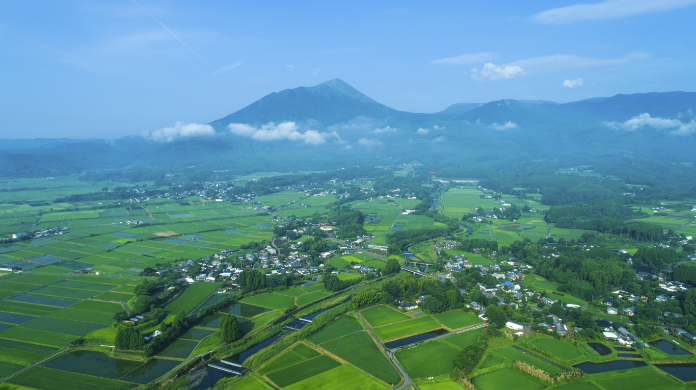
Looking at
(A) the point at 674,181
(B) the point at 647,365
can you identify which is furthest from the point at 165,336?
(A) the point at 674,181

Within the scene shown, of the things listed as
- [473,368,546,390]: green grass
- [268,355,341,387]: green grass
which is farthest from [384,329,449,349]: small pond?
[473,368,546,390]: green grass

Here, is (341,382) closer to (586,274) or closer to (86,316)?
(86,316)

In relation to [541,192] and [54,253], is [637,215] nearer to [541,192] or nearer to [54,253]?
[541,192]

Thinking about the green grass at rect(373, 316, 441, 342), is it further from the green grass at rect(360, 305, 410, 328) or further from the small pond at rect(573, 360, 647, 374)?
the small pond at rect(573, 360, 647, 374)

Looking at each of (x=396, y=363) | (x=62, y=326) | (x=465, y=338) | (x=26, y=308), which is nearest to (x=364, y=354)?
(x=396, y=363)

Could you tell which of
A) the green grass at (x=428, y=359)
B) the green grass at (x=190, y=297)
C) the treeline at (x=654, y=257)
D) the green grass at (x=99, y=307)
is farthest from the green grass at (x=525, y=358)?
the green grass at (x=99, y=307)

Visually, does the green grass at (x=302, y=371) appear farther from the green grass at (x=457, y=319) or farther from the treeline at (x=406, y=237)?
the treeline at (x=406, y=237)
